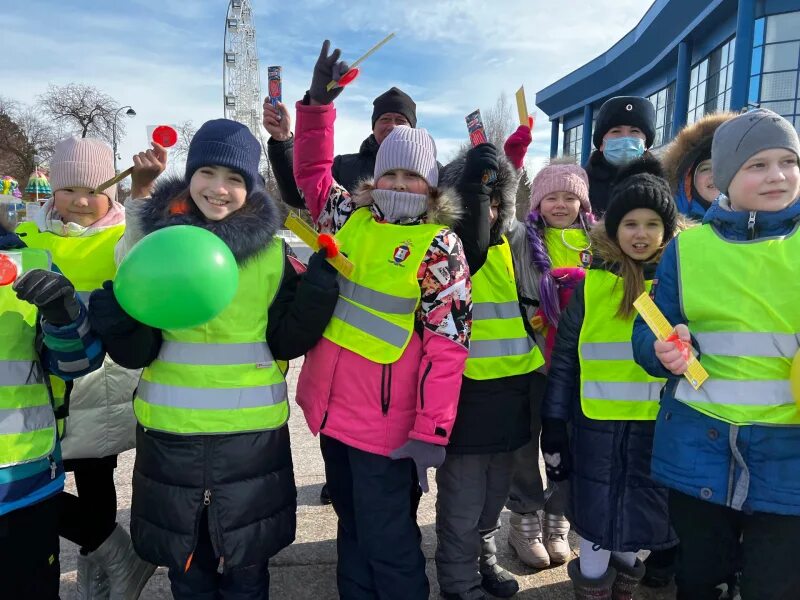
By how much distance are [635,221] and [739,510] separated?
117cm

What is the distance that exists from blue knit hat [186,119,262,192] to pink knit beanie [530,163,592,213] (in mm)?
1473

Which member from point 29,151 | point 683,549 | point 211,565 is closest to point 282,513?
point 211,565

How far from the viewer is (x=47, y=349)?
1828 millimetres

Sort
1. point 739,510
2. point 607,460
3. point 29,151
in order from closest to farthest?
point 739,510
point 607,460
point 29,151

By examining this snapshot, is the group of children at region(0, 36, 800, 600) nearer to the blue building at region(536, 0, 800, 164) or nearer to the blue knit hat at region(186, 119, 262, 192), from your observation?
the blue knit hat at region(186, 119, 262, 192)

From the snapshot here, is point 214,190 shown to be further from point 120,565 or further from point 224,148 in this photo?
point 120,565

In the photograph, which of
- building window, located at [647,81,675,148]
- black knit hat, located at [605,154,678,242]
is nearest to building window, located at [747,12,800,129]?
building window, located at [647,81,675,148]

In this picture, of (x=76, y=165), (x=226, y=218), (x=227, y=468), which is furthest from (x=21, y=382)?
(x=76, y=165)

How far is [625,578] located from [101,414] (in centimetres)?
243

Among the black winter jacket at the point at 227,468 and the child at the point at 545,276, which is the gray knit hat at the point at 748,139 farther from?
the black winter jacket at the point at 227,468

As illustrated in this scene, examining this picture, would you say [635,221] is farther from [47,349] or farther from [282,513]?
[47,349]

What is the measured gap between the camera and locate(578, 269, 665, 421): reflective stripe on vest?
89.0 inches

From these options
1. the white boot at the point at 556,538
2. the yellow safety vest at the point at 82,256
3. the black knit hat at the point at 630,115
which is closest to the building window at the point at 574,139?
the black knit hat at the point at 630,115

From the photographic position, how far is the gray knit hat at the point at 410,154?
220 centimetres
